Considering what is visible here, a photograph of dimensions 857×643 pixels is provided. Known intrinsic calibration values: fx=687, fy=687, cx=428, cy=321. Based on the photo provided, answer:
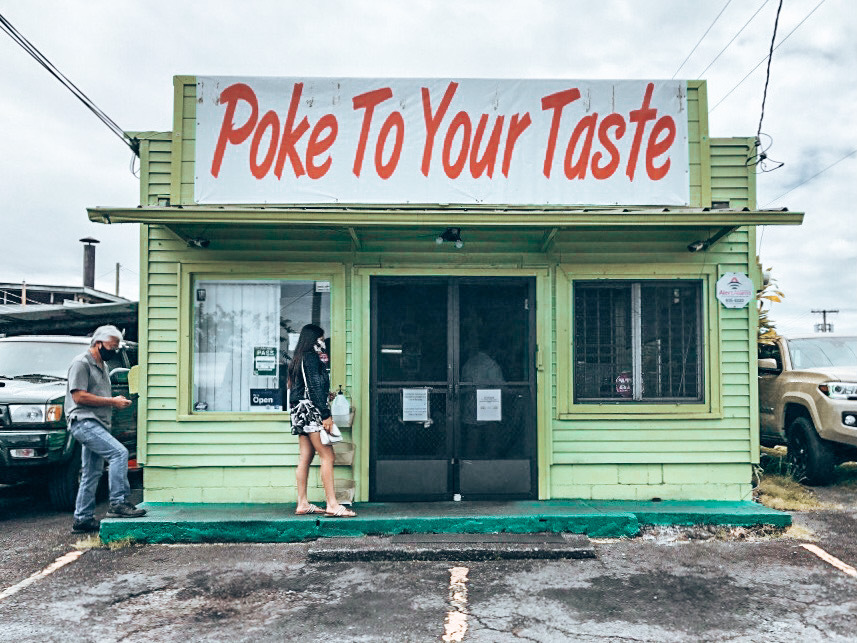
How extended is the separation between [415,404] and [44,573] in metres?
3.54

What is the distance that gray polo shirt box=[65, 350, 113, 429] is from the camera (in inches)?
259

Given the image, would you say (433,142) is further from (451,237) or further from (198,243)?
(198,243)

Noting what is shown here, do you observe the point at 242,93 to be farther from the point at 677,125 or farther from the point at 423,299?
the point at 677,125

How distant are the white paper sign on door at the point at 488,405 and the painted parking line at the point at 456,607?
182cm

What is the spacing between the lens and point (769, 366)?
375 inches

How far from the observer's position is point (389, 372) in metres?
7.12

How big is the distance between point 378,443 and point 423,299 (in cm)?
156

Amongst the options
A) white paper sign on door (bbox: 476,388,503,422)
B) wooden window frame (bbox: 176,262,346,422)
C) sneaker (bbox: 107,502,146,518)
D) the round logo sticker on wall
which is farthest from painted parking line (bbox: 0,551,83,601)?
the round logo sticker on wall

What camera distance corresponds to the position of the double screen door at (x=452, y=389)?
23.1 ft

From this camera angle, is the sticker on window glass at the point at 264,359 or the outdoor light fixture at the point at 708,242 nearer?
the outdoor light fixture at the point at 708,242

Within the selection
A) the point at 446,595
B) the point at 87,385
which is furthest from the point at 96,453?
the point at 446,595

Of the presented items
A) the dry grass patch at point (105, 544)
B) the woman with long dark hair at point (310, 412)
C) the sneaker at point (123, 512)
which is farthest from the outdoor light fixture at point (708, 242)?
the dry grass patch at point (105, 544)

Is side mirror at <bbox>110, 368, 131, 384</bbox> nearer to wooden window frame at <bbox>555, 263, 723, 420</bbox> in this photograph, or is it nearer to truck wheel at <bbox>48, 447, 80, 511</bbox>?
truck wheel at <bbox>48, 447, 80, 511</bbox>

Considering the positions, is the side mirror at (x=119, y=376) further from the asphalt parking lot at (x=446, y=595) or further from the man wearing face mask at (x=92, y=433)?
the asphalt parking lot at (x=446, y=595)
